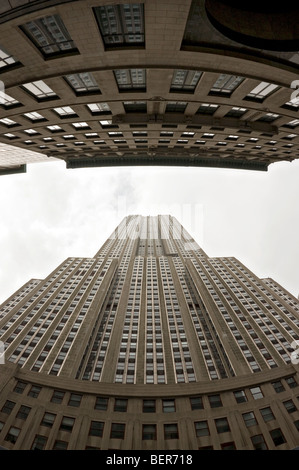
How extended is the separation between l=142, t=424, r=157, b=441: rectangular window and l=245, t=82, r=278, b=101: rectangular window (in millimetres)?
39843

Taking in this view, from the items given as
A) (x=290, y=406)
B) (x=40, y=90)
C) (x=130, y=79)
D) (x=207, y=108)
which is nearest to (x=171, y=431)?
(x=290, y=406)

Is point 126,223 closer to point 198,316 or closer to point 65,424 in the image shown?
point 198,316

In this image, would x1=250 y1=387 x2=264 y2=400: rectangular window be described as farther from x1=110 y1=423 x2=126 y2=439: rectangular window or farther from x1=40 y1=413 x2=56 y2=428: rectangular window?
x1=40 y1=413 x2=56 y2=428: rectangular window

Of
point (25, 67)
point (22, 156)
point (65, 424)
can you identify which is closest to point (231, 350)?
point (65, 424)

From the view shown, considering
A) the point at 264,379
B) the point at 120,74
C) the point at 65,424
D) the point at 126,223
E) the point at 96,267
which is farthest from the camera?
the point at 126,223

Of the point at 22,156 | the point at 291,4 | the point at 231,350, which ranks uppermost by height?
the point at 291,4

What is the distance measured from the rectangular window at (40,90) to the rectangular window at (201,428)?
41651 millimetres

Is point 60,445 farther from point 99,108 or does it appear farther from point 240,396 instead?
point 99,108

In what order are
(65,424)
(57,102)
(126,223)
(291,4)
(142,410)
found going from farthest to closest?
(126,223) < (142,410) < (65,424) < (57,102) < (291,4)

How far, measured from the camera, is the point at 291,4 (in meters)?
14.1

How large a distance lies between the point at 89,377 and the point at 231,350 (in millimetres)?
33495

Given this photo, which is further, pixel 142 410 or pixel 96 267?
pixel 96 267

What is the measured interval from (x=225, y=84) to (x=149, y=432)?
133ft

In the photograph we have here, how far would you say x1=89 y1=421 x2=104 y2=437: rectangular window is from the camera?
32062 mm
